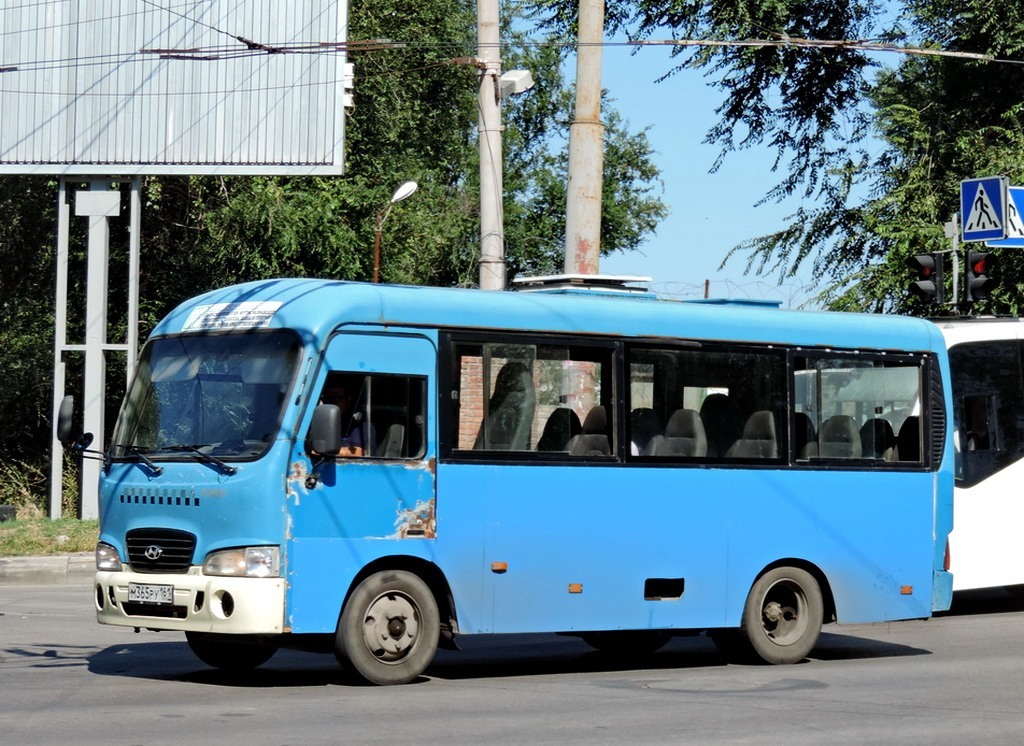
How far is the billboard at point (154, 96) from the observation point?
24.6 metres

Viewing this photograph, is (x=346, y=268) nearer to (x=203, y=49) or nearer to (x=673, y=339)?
(x=203, y=49)

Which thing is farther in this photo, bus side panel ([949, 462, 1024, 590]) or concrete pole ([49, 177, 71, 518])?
concrete pole ([49, 177, 71, 518])

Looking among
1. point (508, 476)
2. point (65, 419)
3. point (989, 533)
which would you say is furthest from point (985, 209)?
point (65, 419)

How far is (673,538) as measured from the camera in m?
12.7

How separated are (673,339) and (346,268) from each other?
16.9 m

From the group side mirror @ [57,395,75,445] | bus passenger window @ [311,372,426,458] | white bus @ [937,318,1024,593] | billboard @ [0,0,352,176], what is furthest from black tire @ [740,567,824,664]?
billboard @ [0,0,352,176]

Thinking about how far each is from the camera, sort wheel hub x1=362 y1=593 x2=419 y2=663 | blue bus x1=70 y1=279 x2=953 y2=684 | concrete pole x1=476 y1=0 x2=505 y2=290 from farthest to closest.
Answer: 1. concrete pole x1=476 y1=0 x2=505 y2=290
2. wheel hub x1=362 y1=593 x2=419 y2=663
3. blue bus x1=70 y1=279 x2=953 y2=684

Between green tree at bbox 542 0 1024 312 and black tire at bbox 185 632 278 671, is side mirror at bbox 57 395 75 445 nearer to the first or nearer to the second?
black tire at bbox 185 632 278 671

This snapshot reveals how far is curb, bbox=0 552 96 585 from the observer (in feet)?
64.4

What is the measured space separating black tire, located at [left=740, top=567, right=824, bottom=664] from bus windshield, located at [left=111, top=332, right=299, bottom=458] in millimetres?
4160

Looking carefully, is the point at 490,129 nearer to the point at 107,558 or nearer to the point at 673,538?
the point at 673,538

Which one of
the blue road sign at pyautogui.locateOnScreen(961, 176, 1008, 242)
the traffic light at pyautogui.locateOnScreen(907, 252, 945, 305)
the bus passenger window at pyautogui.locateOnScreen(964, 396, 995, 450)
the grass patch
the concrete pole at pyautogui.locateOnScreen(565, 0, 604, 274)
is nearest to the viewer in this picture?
the bus passenger window at pyautogui.locateOnScreen(964, 396, 995, 450)

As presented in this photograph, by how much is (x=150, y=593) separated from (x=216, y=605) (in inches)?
22.9

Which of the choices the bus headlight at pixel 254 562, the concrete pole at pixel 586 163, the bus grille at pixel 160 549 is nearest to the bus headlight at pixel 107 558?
the bus grille at pixel 160 549
